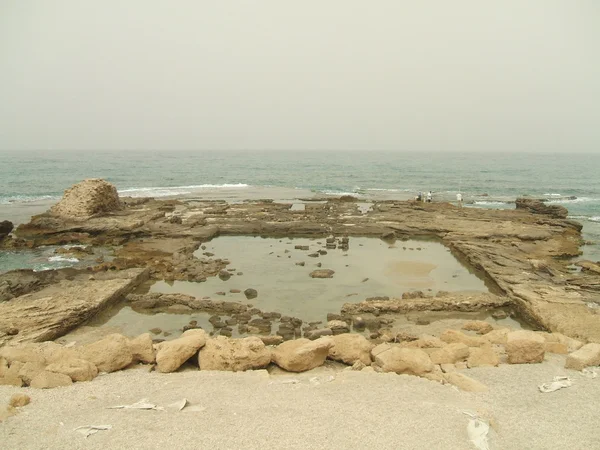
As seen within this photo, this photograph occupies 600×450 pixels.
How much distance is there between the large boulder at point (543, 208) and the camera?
26922 mm

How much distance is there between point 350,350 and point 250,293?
583 centimetres

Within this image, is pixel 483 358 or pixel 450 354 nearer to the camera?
pixel 483 358

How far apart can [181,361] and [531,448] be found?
219 inches

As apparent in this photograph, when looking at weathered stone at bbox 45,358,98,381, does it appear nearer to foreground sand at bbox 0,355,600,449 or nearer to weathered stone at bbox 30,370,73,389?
weathered stone at bbox 30,370,73,389

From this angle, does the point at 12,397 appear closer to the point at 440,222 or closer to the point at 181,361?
the point at 181,361

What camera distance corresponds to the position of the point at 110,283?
43.2 ft

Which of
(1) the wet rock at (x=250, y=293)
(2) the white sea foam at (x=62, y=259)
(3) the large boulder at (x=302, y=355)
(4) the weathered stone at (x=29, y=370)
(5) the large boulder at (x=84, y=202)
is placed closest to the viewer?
(4) the weathered stone at (x=29, y=370)

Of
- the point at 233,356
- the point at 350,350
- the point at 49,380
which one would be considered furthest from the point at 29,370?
the point at 350,350

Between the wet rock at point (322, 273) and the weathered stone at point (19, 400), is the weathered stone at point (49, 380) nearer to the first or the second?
the weathered stone at point (19, 400)

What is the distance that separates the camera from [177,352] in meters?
7.32

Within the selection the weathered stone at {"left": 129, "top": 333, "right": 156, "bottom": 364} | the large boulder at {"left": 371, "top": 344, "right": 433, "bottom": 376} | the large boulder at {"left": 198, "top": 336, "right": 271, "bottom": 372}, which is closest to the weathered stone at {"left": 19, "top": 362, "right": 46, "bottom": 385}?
the weathered stone at {"left": 129, "top": 333, "right": 156, "bottom": 364}

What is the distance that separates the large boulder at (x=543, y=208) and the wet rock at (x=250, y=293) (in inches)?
906

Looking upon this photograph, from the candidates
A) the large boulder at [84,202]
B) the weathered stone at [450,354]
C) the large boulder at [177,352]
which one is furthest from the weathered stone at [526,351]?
the large boulder at [84,202]

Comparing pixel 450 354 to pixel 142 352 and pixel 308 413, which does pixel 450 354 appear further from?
pixel 142 352
